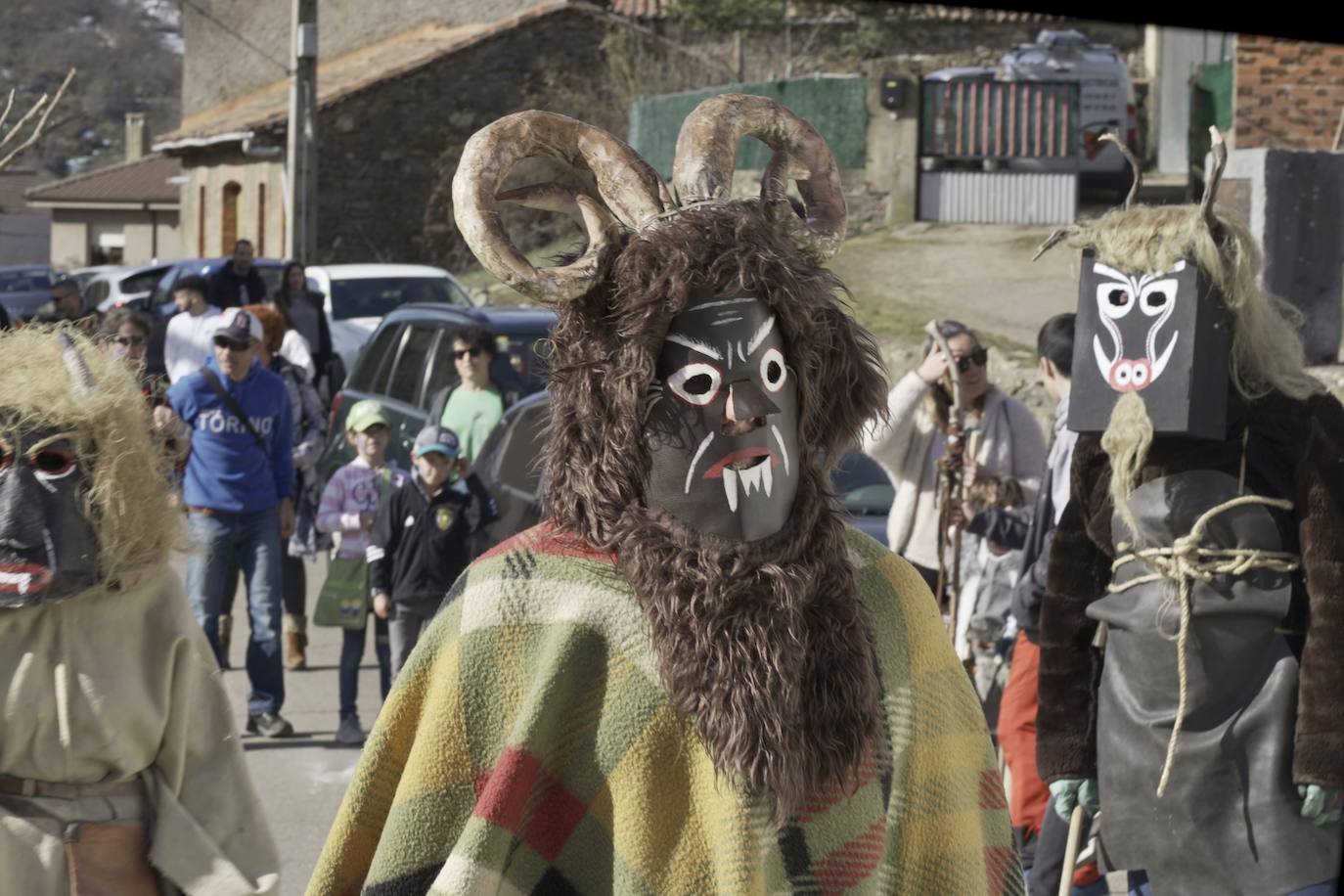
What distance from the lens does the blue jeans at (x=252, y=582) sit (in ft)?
26.2

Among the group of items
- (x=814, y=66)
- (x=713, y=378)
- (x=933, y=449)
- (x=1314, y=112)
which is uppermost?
(x=814, y=66)

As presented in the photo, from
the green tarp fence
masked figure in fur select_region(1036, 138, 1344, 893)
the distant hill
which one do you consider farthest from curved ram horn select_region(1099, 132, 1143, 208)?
the distant hill

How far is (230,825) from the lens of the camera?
374 cm

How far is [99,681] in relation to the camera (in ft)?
12.0

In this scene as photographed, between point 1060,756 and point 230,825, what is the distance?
6.77ft

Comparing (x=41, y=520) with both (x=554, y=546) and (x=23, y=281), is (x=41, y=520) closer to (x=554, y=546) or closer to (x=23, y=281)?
(x=554, y=546)

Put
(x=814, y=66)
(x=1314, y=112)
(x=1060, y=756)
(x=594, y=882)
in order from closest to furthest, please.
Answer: (x=594, y=882)
(x=1060, y=756)
(x=1314, y=112)
(x=814, y=66)

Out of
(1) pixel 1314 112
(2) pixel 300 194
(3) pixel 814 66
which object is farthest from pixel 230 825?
(3) pixel 814 66

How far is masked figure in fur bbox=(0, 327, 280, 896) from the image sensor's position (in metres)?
3.61

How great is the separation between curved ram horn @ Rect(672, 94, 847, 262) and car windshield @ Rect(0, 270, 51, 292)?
25.8 meters

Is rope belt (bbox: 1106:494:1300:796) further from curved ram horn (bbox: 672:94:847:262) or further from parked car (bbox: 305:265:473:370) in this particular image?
parked car (bbox: 305:265:473:370)

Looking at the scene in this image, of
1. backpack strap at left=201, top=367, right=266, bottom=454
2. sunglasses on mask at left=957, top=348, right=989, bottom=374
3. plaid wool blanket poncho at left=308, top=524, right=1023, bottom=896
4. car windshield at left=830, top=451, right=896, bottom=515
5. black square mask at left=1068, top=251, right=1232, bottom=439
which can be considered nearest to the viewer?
plaid wool blanket poncho at left=308, top=524, right=1023, bottom=896

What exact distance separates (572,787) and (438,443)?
16.5 ft

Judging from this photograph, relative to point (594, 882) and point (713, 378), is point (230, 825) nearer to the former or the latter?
point (594, 882)
